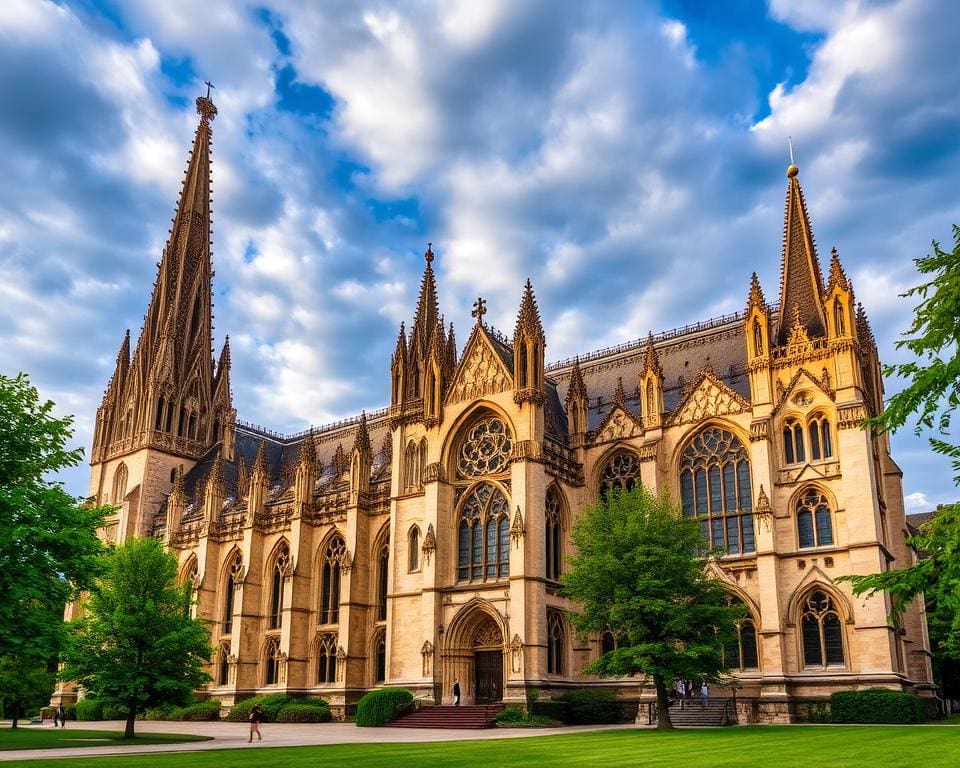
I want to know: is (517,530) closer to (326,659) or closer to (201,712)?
(326,659)

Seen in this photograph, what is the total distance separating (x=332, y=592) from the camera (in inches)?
2239

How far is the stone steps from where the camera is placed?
40.2 meters

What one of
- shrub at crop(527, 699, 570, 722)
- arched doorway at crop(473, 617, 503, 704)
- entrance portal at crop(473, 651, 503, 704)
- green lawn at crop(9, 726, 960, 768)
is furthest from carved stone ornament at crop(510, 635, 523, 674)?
green lawn at crop(9, 726, 960, 768)

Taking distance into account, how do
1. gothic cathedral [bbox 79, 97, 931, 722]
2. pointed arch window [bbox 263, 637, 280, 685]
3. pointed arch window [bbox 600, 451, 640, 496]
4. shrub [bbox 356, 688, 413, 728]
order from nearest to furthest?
gothic cathedral [bbox 79, 97, 931, 722]
shrub [bbox 356, 688, 413, 728]
pointed arch window [bbox 600, 451, 640, 496]
pointed arch window [bbox 263, 637, 280, 685]

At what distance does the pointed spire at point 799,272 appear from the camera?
4516cm

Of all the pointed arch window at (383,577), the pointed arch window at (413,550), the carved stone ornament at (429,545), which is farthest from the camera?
the pointed arch window at (383,577)

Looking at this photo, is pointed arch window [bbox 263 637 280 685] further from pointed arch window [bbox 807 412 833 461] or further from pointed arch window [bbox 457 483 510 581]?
pointed arch window [bbox 807 412 833 461]

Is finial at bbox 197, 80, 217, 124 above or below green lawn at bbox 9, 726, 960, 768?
above

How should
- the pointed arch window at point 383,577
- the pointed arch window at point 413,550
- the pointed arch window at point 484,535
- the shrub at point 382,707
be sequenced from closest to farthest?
the shrub at point 382,707, the pointed arch window at point 484,535, the pointed arch window at point 413,550, the pointed arch window at point 383,577

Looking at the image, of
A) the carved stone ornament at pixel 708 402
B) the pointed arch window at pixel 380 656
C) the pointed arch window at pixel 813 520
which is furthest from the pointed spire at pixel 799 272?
the pointed arch window at pixel 380 656

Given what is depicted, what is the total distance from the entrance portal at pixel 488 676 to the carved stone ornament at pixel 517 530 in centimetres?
624

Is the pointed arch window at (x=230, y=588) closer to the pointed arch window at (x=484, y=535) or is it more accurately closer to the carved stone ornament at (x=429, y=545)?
the carved stone ornament at (x=429, y=545)

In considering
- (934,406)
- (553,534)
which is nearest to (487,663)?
(553,534)

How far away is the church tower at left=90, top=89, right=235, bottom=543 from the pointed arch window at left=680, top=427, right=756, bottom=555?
43.0 meters
